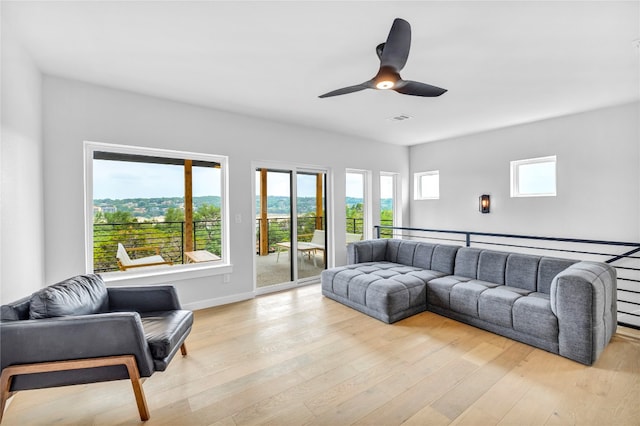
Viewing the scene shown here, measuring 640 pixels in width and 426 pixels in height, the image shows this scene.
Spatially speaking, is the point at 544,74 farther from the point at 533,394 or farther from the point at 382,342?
the point at 382,342

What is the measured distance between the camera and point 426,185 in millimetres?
6340

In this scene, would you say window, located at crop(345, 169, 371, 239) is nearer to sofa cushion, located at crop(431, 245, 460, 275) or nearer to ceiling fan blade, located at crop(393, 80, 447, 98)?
sofa cushion, located at crop(431, 245, 460, 275)

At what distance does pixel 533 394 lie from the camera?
1.98 meters

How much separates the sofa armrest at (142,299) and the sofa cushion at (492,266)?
339 centimetres

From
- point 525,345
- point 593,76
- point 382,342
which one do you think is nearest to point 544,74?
point 593,76

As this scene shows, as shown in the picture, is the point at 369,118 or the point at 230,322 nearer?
the point at 230,322

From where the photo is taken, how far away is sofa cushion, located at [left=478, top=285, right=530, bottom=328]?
2774mm

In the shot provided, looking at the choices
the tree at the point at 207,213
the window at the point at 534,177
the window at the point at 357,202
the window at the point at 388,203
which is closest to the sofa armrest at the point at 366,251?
the window at the point at 357,202

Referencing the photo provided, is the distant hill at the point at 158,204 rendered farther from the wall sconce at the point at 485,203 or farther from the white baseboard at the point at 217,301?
the wall sconce at the point at 485,203

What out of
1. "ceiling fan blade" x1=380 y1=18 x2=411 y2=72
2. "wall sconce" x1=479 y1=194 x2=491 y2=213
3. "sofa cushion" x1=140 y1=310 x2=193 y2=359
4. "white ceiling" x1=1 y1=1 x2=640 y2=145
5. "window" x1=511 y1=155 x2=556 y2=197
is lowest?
"sofa cushion" x1=140 y1=310 x2=193 y2=359

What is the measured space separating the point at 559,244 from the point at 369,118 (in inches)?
137

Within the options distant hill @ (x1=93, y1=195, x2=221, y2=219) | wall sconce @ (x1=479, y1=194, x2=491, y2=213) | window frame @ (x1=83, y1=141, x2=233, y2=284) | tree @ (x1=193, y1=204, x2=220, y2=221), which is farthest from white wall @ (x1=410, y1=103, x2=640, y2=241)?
distant hill @ (x1=93, y1=195, x2=221, y2=219)

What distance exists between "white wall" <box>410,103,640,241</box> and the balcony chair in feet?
16.6

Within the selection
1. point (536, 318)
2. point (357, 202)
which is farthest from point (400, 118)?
point (536, 318)
